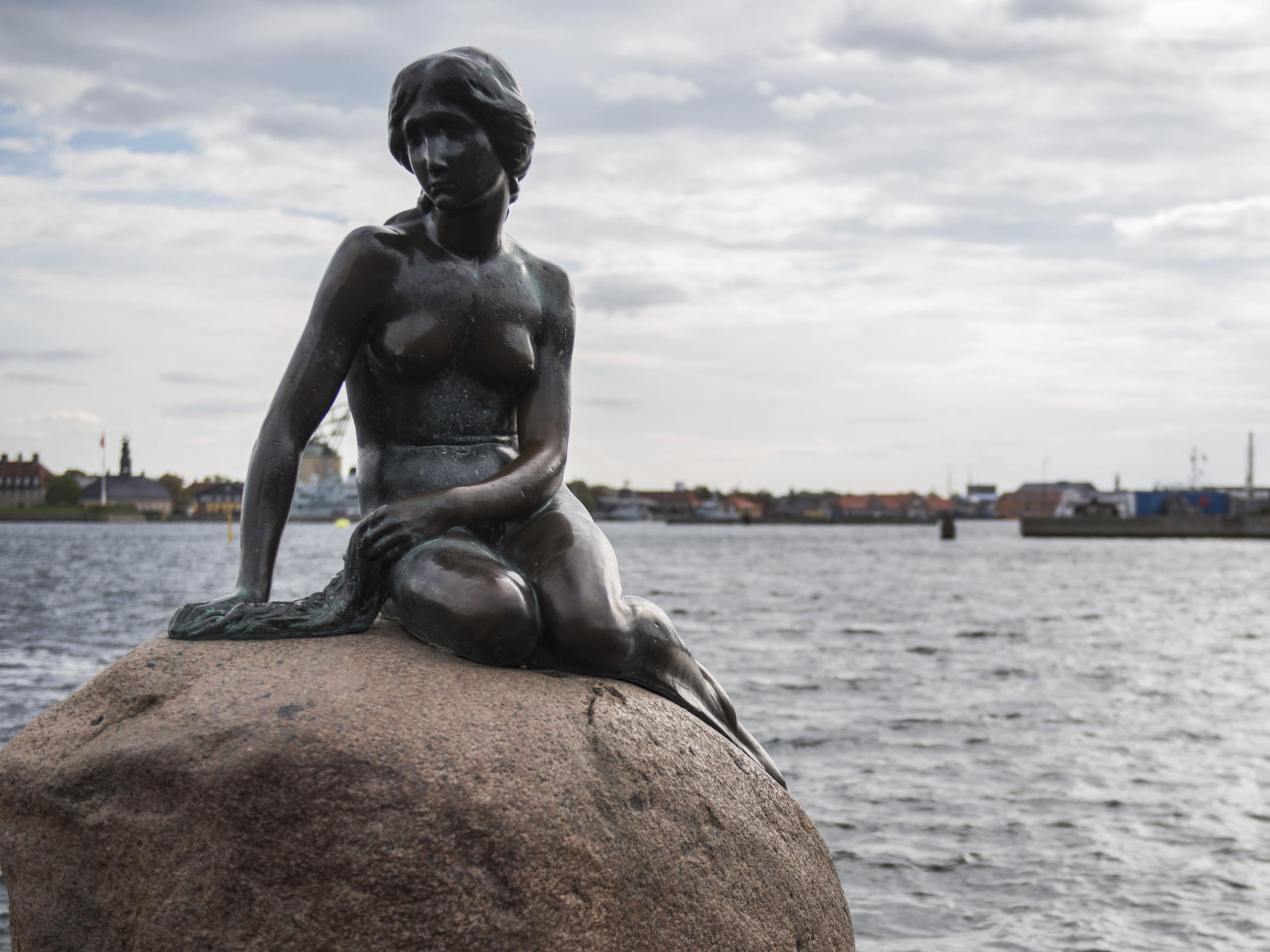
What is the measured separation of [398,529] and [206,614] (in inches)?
24.0

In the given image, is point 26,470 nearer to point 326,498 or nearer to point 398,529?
point 326,498

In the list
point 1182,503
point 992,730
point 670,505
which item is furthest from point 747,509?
point 992,730

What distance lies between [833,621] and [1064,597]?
1085 cm

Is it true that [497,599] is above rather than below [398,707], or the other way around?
above

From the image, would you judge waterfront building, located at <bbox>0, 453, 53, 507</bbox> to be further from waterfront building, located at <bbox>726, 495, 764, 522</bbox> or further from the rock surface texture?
the rock surface texture

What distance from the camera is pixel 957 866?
26.0 feet

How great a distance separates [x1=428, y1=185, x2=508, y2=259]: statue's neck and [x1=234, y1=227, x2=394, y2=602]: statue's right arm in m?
0.19

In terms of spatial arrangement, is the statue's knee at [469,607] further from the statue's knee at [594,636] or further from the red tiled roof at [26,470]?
the red tiled roof at [26,470]

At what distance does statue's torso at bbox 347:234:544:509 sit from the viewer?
431 cm

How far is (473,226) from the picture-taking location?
172 inches

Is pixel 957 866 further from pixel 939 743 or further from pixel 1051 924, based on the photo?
pixel 939 743

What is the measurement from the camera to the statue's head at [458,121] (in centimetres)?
413

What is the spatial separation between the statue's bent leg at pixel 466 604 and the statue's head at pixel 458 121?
1088 millimetres

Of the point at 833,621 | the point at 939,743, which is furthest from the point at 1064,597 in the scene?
the point at 939,743
